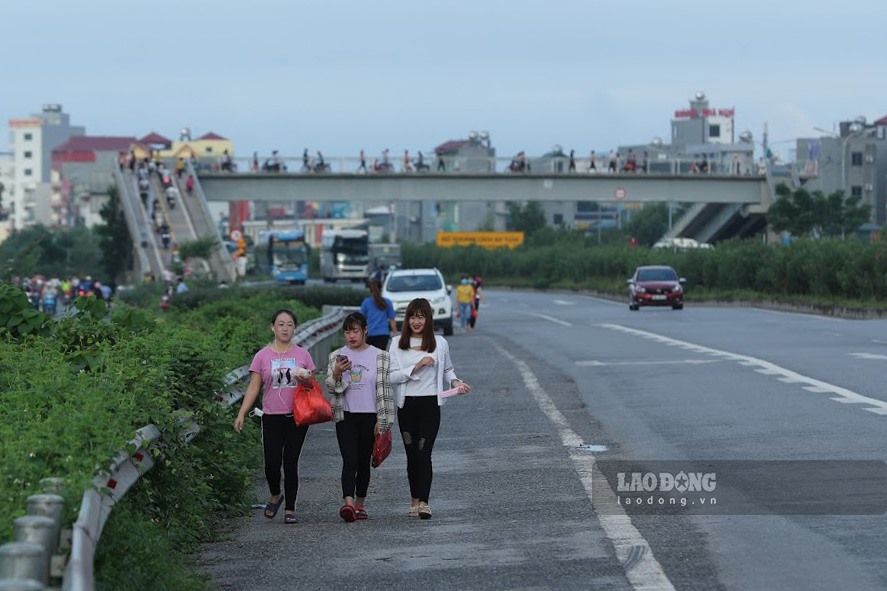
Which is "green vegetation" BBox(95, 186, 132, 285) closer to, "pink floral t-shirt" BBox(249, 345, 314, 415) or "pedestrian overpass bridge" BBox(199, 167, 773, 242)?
"pedestrian overpass bridge" BBox(199, 167, 773, 242)

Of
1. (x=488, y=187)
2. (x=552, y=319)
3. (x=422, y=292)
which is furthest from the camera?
(x=488, y=187)

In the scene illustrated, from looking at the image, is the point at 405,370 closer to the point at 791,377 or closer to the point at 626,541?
the point at 626,541

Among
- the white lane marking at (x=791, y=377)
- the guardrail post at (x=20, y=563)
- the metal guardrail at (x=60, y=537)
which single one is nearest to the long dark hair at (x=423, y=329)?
the metal guardrail at (x=60, y=537)

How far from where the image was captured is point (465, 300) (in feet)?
168

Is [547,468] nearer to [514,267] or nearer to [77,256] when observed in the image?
[514,267]

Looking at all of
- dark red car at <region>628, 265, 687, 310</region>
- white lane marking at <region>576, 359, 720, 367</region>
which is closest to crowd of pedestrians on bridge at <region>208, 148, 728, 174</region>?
dark red car at <region>628, 265, 687, 310</region>

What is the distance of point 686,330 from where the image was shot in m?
42.9

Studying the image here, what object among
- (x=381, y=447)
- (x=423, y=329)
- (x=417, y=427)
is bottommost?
(x=381, y=447)

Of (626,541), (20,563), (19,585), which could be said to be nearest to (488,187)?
(626,541)

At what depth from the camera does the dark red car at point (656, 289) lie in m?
65.0

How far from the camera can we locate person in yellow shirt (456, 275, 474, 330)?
167 ft

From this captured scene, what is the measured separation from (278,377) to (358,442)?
72 cm

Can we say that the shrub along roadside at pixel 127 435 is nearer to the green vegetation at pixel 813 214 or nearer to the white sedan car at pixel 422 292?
the white sedan car at pixel 422 292

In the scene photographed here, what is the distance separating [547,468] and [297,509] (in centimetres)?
263
